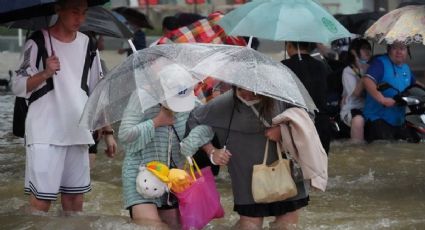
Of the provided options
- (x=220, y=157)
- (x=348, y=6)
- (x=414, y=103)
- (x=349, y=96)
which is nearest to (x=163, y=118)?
(x=220, y=157)

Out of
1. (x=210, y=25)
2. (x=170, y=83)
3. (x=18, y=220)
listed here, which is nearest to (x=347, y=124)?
(x=210, y=25)

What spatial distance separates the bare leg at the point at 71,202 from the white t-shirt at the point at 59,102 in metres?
0.47

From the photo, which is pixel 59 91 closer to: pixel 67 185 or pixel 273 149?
pixel 67 185

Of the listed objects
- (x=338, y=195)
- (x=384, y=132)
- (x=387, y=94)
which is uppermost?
(x=387, y=94)

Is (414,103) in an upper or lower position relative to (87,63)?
lower

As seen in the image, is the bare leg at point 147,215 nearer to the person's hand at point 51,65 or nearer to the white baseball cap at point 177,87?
the white baseball cap at point 177,87

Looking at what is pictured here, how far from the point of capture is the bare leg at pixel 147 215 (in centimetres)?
533

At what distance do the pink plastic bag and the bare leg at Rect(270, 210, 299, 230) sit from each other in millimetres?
492

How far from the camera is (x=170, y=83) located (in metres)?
5.11

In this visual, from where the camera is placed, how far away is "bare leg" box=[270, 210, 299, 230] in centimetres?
562

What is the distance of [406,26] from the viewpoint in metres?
7.91

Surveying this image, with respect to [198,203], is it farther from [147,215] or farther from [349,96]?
[349,96]

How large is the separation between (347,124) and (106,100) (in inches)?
248

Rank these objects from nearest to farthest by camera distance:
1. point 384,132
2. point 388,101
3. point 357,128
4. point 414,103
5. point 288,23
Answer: point 288,23 → point 388,101 → point 414,103 → point 384,132 → point 357,128
